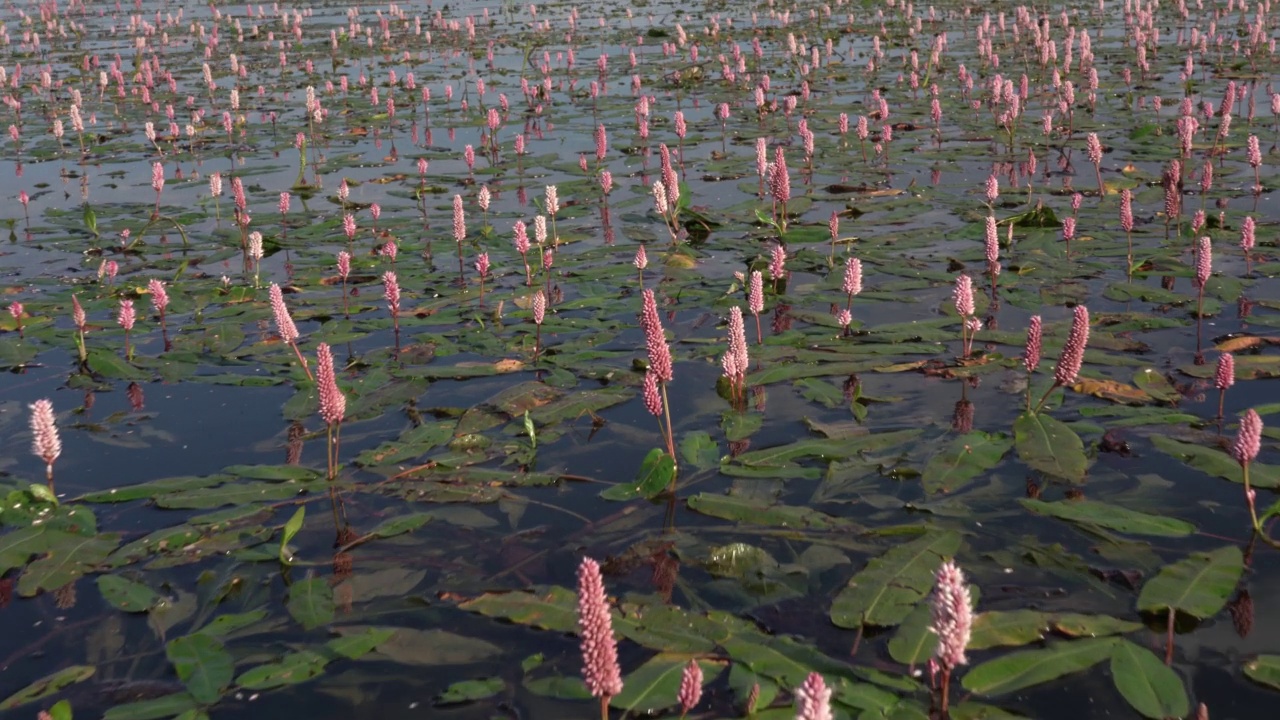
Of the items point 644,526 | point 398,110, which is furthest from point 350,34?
point 644,526

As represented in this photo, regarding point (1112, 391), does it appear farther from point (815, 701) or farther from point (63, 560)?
point (63, 560)

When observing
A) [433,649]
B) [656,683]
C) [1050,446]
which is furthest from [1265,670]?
[433,649]

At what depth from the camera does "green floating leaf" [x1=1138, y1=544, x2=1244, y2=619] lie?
308cm

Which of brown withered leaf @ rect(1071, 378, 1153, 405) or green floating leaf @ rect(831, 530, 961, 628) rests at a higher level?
brown withered leaf @ rect(1071, 378, 1153, 405)

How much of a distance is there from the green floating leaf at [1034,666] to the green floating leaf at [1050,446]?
1.00 m

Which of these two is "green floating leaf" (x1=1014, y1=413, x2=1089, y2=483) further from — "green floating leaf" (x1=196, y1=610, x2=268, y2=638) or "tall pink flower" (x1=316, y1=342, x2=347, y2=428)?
"green floating leaf" (x1=196, y1=610, x2=268, y2=638)

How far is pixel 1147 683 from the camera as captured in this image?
277 centimetres

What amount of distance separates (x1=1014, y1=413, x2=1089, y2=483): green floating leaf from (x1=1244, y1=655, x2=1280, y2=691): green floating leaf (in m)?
1.02

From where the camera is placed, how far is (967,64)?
1520cm

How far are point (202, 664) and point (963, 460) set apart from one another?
2563 mm

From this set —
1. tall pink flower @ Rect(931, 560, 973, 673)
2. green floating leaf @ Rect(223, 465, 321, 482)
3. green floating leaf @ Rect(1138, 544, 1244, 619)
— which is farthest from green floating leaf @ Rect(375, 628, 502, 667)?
green floating leaf @ Rect(1138, 544, 1244, 619)

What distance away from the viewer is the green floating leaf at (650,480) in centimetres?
387

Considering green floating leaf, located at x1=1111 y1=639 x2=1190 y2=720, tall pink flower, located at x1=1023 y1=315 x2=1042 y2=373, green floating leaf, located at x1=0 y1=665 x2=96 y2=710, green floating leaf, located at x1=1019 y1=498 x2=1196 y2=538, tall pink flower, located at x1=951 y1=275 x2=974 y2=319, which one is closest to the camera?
green floating leaf, located at x1=1111 y1=639 x2=1190 y2=720

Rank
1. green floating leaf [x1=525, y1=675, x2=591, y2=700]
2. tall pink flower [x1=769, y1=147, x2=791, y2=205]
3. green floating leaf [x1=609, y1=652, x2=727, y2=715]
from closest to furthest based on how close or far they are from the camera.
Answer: green floating leaf [x1=609, y1=652, x2=727, y2=715], green floating leaf [x1=525, y1=675, x2=591, y2=700], tall pink flower [x1=769, y1=147, x2=791, y2=205]
